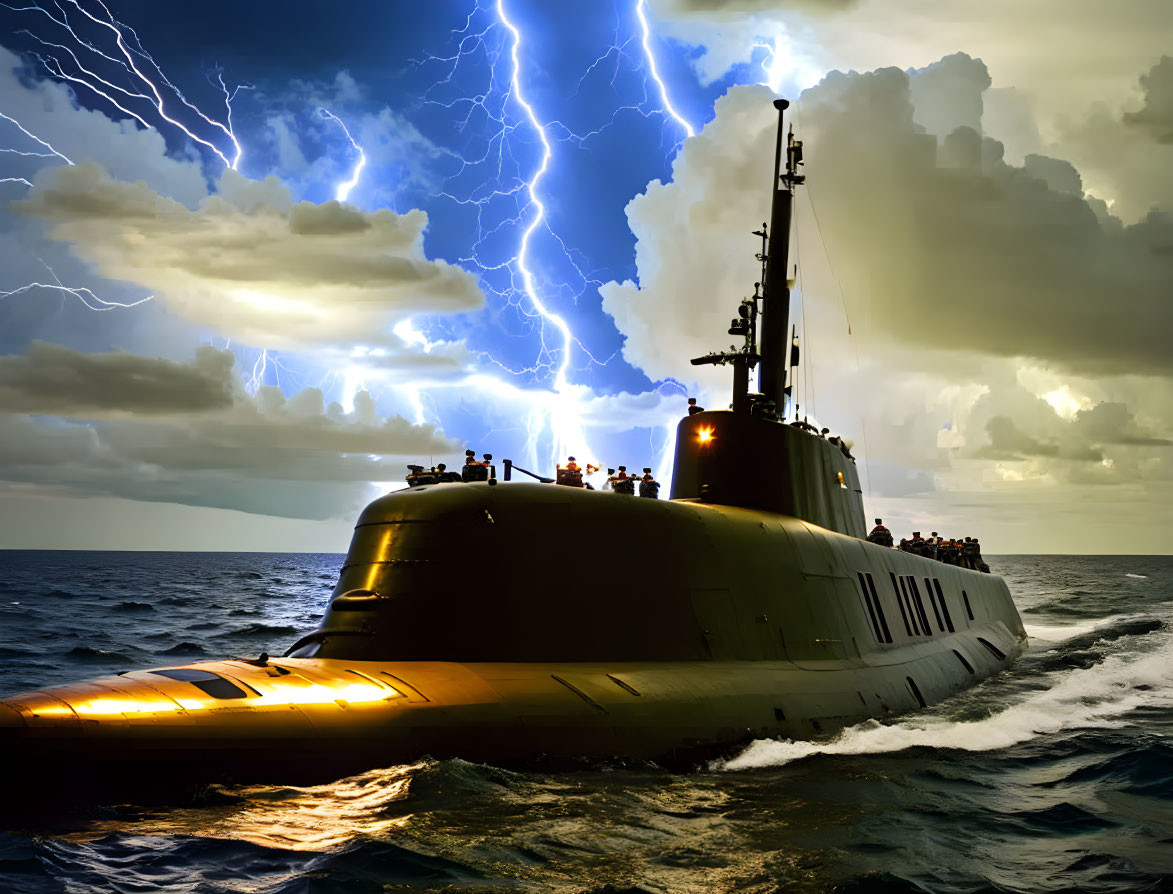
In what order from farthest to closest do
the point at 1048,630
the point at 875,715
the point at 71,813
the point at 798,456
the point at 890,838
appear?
the point at 1048,630 → the point at 798,456 → the point at 875,715 → the point at 890,838 → the point at 71,813

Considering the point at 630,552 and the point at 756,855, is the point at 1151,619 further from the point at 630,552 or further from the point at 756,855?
the point at 756,855

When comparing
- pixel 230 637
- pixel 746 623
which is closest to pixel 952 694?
pixel 746 623

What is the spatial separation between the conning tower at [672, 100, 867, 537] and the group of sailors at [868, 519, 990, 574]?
272cm

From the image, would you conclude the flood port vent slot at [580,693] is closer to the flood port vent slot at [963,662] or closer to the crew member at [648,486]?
the crew member at [648,486]

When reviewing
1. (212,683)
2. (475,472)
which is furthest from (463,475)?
(212,683)

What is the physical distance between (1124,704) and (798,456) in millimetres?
9817

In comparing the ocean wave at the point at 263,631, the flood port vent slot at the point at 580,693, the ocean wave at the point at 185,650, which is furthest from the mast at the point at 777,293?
the ocean wave at the point at 263,631

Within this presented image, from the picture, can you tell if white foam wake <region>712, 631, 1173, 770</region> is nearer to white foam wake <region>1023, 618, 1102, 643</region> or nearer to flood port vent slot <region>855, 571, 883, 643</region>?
flood port vent slot <region>855, 571, 883, 643</region>

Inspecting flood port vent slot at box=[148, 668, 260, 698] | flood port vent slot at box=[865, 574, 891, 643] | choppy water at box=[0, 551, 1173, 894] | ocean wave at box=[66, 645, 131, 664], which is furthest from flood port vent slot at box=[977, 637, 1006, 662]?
ocean wave at box=[66, 645, 131, 664]

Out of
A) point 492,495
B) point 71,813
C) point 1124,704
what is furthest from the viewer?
point 1124,704

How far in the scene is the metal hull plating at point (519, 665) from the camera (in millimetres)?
11422

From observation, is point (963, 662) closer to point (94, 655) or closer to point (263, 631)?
point (94, 655)

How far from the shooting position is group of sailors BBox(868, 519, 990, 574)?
28578mm

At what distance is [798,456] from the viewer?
21.9 m
